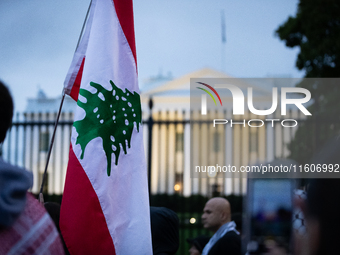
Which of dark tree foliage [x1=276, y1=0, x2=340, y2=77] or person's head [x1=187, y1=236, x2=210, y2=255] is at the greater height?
dark tree foliage [x1=276, y1=0, x2=340, y2=77]

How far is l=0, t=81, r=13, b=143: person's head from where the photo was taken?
111 cm

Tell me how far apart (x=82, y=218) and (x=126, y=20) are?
1322 mm

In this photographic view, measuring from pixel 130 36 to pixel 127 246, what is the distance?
1.34 metres

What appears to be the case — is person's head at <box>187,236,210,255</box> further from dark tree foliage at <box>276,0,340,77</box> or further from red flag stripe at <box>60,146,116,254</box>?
dark tree foliage at <box>276,0,340,77</box>

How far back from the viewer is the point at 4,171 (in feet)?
3.19

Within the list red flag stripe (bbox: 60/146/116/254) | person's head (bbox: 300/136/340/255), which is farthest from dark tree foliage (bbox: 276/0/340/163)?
person's head (bbox: 300/136/340/255)

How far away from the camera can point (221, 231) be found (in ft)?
11.7

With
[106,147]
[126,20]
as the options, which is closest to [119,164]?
[106,147]

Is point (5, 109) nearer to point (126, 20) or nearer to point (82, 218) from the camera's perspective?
point (82, 218)

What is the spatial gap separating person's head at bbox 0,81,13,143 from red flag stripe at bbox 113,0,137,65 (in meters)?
1.70

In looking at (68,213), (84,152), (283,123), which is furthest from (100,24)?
(283,123)

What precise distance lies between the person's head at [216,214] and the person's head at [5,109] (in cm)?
276

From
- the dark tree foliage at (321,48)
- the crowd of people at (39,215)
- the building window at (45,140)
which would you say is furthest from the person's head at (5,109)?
the dark tree foliage at (321,48)

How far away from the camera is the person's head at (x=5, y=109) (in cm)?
111
